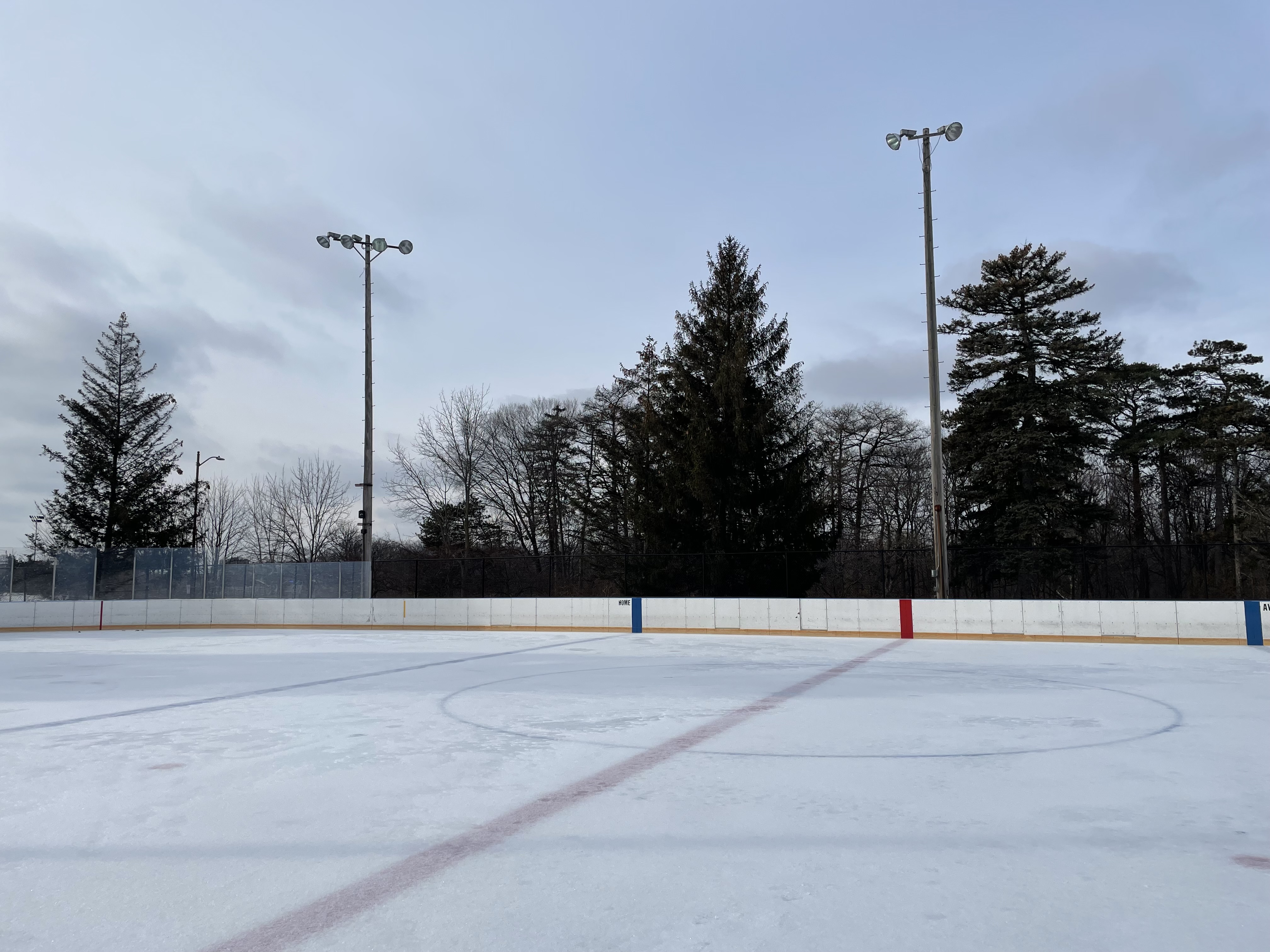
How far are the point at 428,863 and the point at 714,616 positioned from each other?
19308 mm

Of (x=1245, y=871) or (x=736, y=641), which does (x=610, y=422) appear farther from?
(x=1245, y=871)

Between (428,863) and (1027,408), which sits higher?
(1027,408)

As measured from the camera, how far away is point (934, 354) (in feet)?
74.6

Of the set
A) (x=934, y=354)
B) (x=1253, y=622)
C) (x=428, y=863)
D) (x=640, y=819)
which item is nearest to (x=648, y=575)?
(x=934, y=354)

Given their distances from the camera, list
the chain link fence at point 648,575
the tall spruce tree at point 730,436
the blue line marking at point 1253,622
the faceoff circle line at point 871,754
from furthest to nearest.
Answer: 1. the tall spruce tree at point 730,436
2. the chain link fence at point 648,575
3. the blue line marking at point 1253,622
4. the faceoff circle line at point 871,754

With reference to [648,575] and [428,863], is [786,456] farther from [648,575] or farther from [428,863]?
[428,863]

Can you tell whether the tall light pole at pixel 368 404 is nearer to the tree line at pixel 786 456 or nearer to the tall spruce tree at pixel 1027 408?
the tree line at pixel 786 456

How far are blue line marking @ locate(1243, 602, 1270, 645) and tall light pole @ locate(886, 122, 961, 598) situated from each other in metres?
6.16

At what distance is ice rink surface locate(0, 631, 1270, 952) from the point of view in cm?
365

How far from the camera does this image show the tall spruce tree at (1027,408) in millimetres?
35906

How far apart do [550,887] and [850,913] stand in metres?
1.33

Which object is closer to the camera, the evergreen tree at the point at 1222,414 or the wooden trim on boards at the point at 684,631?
the wooden trim on boards at the point at 684,631


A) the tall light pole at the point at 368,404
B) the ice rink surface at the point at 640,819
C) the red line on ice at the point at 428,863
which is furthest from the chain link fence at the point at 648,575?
the red line on ice at the point at 428,863

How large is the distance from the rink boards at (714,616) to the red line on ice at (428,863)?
47.9 feet
